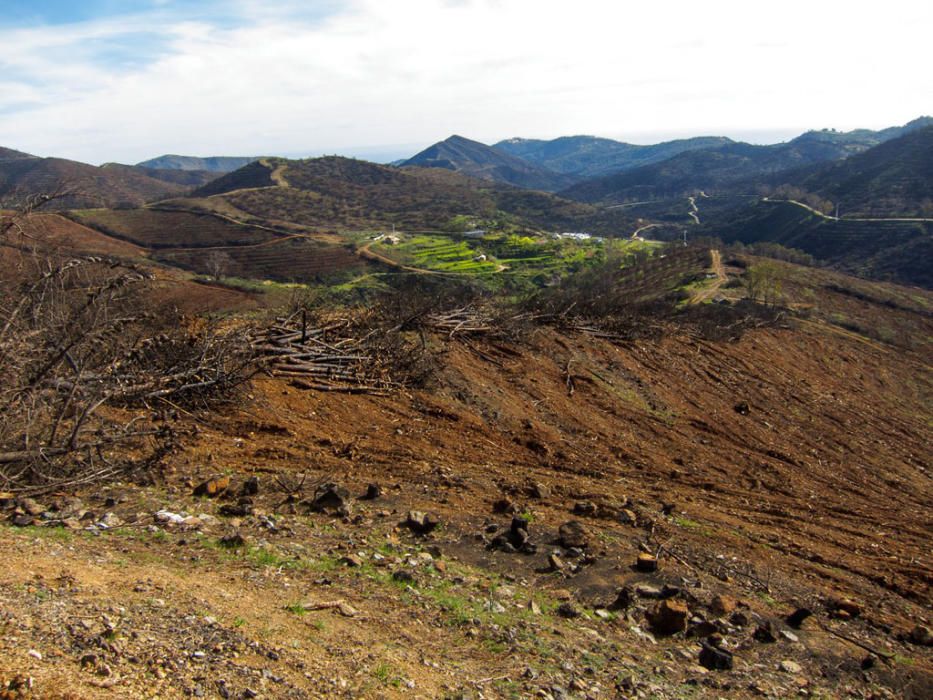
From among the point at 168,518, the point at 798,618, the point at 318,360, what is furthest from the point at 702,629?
the point at 318,360

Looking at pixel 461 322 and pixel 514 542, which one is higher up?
pixel 461 322

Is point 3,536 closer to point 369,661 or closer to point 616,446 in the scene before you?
point 369,661

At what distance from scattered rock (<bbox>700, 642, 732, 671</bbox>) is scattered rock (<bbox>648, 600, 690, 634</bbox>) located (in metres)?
0.24

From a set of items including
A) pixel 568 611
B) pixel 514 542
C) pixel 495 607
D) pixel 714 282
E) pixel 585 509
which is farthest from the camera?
pixel 714 282

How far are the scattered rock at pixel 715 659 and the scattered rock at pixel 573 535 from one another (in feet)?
4.41

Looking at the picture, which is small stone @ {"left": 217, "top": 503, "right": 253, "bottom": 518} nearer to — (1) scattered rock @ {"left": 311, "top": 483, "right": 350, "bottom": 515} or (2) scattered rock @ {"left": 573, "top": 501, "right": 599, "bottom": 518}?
(1) scattered rock @ {"left": 311, "top": 483, "right": 350, "bottom": 515}

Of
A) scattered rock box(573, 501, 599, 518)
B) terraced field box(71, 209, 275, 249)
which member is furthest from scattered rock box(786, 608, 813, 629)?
terraced field box(71, 209, 275, 249)

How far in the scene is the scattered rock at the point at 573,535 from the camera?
17.4 feet

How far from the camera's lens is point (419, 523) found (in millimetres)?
5211

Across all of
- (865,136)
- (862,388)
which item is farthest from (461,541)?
(865,136)

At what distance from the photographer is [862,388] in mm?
17250

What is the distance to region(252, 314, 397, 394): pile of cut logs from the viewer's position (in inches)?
321

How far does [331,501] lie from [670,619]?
2.90m

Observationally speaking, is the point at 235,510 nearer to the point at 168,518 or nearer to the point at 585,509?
the point at 168,518
